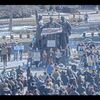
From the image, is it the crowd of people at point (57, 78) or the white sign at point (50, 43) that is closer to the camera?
the crowd of people at point (57, 78)

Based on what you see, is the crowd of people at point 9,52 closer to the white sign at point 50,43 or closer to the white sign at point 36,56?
the white sign at point 36,56

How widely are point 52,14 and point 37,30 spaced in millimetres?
330

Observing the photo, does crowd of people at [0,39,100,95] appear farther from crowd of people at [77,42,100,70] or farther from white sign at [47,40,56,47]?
white sign at [47,40,56,47]

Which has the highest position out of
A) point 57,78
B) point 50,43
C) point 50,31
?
point 50,31

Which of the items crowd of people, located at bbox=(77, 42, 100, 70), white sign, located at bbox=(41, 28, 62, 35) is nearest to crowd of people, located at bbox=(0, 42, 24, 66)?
white sign, located at bbox=(41, 28, 62, 35)

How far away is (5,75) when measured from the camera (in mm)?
5496

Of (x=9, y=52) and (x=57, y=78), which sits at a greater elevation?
(x=9, y=52)

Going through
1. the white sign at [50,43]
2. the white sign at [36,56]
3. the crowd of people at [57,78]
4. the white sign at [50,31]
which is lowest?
the crowd of people at [57,78]

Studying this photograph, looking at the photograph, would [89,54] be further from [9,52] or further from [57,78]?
[9,52]

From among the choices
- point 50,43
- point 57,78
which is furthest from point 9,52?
point 57,78

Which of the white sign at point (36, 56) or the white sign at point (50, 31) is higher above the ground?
the white sign at point (50, 31)

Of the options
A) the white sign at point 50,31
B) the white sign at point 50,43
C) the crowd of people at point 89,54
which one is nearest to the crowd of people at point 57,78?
the crowd of people at point 89,54

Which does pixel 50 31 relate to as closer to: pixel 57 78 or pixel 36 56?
pixel 36 56
